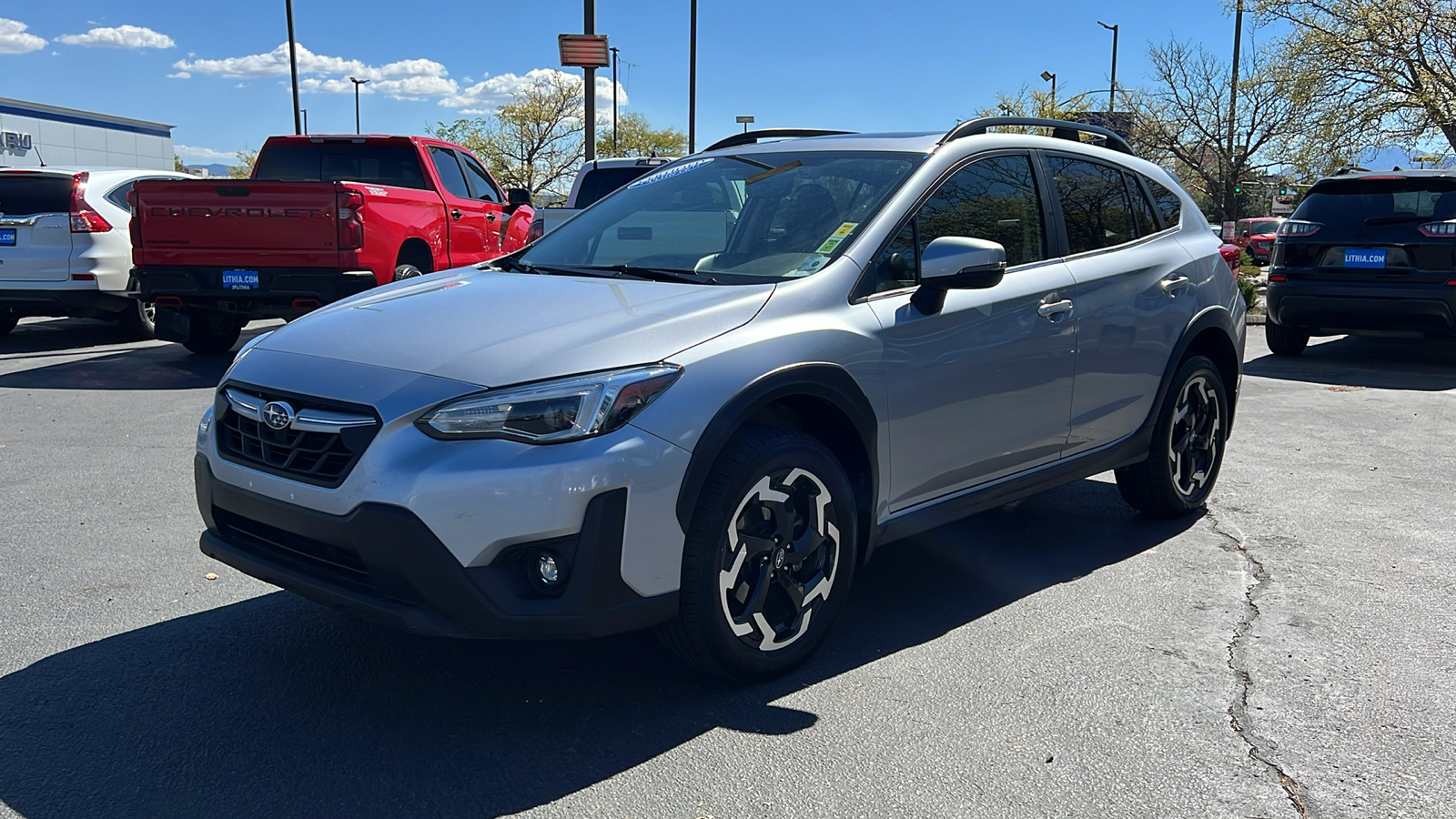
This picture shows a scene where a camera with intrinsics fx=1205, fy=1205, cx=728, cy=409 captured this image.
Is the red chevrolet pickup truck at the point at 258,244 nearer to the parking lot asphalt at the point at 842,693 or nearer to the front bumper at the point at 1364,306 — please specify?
the parking lot asphalt at the point at 842,693

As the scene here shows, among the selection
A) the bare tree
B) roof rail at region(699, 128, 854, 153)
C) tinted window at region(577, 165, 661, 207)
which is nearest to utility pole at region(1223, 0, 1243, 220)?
the bare tree

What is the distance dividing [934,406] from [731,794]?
156cm

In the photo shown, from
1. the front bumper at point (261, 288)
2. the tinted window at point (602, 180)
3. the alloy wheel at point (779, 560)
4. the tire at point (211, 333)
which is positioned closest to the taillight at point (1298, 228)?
the tinted window at point (602, 180)

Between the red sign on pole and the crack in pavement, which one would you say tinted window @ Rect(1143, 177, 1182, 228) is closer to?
the crack in pavement

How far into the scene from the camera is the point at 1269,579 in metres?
4.65

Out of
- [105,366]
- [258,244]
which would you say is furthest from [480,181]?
[105,366]

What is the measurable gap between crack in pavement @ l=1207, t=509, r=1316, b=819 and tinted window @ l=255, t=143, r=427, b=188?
836cm

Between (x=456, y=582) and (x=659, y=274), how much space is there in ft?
4.59

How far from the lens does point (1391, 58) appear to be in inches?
859

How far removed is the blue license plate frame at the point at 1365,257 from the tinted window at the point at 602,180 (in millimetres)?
6520

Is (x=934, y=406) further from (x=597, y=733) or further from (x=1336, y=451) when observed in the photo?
(x=1336, y=451)

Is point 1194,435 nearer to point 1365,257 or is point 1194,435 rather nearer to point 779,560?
point 779,560

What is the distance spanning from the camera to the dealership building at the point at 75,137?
46.4 m

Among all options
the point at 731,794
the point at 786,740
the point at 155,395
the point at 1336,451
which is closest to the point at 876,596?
the point at 786,740
